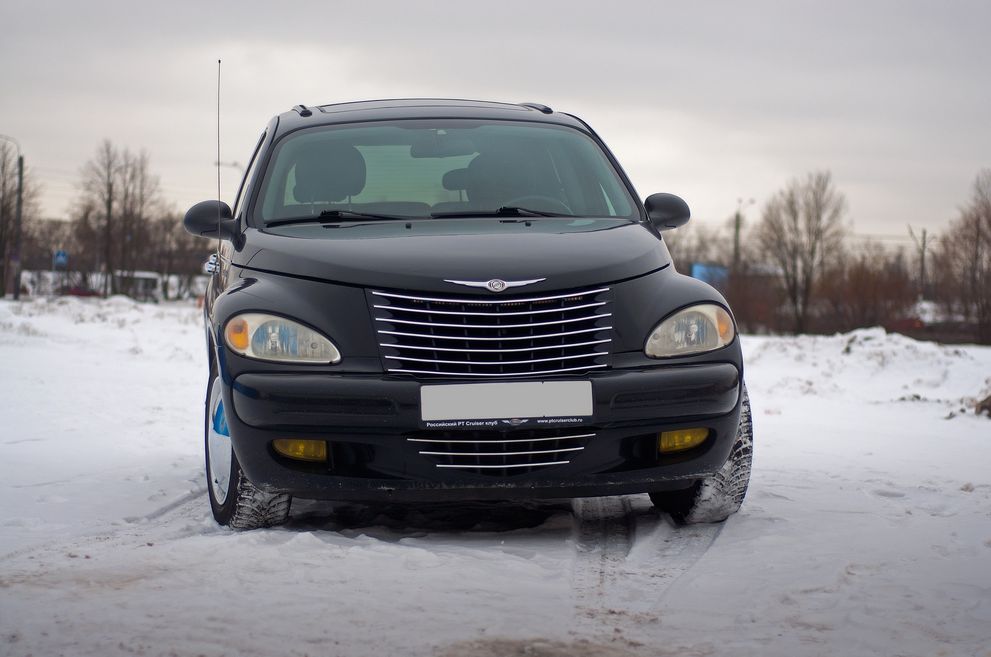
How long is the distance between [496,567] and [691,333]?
1.16 m

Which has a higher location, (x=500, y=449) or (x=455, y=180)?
(x=455, y=180)

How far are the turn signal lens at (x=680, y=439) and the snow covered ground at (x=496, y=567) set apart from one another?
0.38m

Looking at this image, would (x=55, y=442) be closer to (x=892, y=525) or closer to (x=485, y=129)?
(x=485, y=129)

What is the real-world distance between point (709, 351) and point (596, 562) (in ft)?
2.91

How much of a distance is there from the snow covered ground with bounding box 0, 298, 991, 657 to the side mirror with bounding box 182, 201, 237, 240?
49.5 inches

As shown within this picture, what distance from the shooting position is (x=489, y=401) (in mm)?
4094

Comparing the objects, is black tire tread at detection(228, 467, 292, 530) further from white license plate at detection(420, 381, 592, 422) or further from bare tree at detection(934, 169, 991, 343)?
bare tree at detection(934, 169, 991, 343)

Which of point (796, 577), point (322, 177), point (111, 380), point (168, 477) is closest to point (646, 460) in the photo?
point (796, 577)

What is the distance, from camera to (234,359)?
425 cm

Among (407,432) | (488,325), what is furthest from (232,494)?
(488,325)

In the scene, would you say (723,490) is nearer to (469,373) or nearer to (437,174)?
(469,373)

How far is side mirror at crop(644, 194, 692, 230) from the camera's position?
547cm

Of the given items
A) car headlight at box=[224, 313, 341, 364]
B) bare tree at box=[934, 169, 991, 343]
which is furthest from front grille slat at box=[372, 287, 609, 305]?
bare tree at box=[934, 169, 991, 343]

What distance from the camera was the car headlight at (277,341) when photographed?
4176 millimetres
